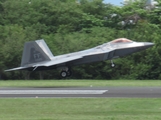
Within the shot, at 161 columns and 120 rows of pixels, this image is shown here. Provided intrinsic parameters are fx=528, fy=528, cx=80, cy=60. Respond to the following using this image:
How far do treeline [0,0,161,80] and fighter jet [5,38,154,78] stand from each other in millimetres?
6813

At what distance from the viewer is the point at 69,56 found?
1703 inches

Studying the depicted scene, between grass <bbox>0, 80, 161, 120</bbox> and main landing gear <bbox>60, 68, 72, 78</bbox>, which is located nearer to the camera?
grass <bbox>0, 80, 161, 120</bbox>

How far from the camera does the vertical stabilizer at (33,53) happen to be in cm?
4194

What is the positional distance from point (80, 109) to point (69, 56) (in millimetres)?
27339

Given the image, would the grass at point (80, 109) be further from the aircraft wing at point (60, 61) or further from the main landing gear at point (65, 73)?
the main landing gear at point (65, 73)

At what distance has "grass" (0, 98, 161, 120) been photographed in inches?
552

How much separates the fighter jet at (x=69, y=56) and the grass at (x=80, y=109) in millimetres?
23004

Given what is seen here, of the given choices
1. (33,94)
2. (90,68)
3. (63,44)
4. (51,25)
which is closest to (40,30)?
(51,25)

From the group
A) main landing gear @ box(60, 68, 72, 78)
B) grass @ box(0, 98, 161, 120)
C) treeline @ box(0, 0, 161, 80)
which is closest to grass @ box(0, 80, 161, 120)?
grass @ box(0, 98, 161, 120)

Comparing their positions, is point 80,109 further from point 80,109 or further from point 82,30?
point 82,30

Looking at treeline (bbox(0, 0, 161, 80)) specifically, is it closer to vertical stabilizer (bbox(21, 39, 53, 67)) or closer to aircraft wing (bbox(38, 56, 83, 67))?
aircraft wing (bbox(38, 56, 83, 67))

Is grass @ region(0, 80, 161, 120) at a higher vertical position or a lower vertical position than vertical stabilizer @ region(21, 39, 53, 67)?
higher

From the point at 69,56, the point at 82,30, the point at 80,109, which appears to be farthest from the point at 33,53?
the point at 80,109

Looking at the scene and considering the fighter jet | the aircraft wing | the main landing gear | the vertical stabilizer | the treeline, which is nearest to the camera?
the fighter jet
